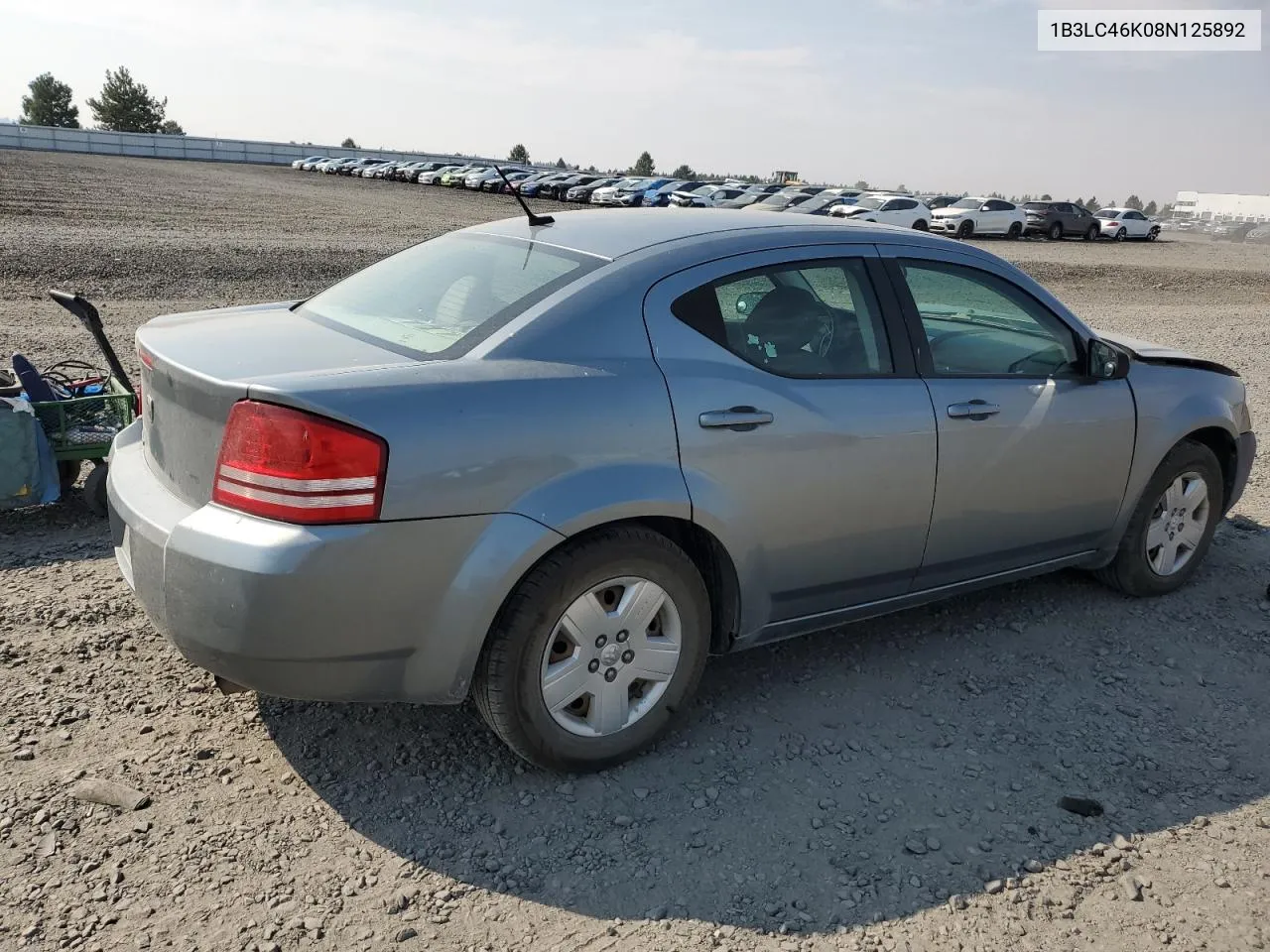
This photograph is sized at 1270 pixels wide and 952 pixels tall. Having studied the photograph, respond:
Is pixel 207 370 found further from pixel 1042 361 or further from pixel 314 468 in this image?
pixel 1042 361

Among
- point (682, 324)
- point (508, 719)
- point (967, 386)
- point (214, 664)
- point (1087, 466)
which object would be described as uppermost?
point (682, 324)

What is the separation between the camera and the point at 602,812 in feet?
10.1

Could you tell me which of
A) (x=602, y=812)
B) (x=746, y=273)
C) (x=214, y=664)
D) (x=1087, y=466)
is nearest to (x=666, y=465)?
(x=746, y=273)

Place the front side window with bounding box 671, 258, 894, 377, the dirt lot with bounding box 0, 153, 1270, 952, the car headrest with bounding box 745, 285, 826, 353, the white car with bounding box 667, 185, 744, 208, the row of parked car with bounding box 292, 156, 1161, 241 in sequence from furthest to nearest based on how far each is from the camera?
the white car with bounding box 667, 185, 744, 208 < the row of parked car with bounding box 292, 156, 1161, 241 < the car headrest with bounding box 745, 285, 826, 353 < the front side window with bounding box 671, 258, 894, 377 < the dirt lot with bounding box 0, 153, 1270, 952

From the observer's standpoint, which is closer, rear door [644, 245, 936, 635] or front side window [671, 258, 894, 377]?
rear door [644, 245, 936, 635]

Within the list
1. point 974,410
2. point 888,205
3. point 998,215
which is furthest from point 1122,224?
point 974,410

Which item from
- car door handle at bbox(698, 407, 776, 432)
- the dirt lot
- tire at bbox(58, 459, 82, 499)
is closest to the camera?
the dirt lot

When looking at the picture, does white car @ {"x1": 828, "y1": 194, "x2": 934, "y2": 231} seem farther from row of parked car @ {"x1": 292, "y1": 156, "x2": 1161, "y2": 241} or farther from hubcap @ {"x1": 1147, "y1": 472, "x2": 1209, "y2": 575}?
hubcap @ {"x1": 1147, "y1": 472, "x2": 1209, "y2": 575}

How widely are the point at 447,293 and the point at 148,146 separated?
9213 centimetres

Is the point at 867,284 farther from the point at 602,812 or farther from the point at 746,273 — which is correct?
the point at 602,812

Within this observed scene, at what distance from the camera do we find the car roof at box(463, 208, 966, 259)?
3539 millimetres

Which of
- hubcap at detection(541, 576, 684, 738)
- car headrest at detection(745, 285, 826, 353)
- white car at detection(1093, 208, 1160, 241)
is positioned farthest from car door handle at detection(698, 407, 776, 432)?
white car at detection(1093, 208, 1160, 241)

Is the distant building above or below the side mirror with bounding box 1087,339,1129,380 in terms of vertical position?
above

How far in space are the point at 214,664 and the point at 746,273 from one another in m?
2.04
